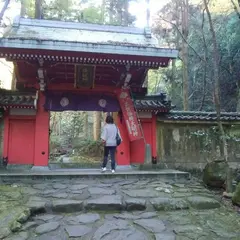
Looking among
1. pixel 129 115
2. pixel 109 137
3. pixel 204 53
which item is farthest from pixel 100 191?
pixel 204 53

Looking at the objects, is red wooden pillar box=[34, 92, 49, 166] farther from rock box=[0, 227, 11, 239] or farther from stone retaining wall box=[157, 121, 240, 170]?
rock box=[0, 227, 11, 239]

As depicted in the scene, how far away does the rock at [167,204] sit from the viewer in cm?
520

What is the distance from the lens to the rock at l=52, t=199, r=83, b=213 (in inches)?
193

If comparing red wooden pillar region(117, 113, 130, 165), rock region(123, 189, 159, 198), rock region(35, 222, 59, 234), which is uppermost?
red wooden pillar region(117, 113, 130, 165)

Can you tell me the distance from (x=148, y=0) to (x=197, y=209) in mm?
15417

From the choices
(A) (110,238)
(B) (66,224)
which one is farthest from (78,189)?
(A) (110,238)

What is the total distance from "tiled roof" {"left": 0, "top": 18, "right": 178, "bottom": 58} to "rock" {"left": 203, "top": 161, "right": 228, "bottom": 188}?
11.3 feet

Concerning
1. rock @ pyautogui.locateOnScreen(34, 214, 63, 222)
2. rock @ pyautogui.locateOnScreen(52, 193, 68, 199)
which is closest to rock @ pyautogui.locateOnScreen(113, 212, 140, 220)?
rock @ pyautogui.locateOnScreen(34, 214, 63, 222)

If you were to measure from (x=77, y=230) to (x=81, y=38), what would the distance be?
7.16m

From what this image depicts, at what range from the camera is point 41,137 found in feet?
29.6

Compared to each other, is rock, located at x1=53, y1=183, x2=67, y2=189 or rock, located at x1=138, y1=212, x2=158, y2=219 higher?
rock, located at x1=53, y1=183, x2=67, y2=189

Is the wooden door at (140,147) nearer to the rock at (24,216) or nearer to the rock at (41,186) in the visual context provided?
the rock at (41,186)

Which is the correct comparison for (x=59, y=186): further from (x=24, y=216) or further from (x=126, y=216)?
(x=126, y=216)

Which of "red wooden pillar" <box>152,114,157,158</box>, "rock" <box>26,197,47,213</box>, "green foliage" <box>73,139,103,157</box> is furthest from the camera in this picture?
"green foliage" <box>73,139,103,157</box>
